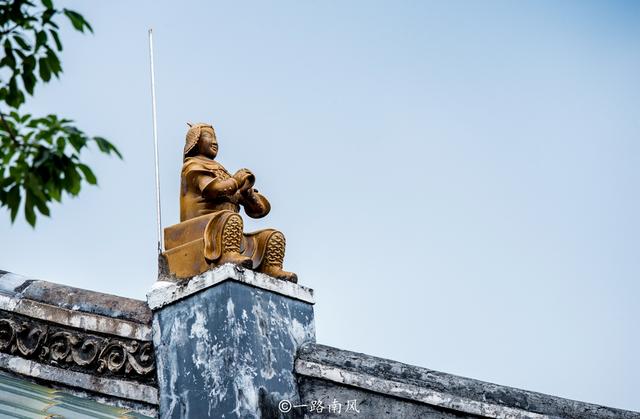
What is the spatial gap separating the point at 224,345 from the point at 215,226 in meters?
0.96

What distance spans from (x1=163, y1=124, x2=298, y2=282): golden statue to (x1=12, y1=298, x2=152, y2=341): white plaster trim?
53 centimetres

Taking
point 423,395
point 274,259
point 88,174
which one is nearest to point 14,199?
point 88,174

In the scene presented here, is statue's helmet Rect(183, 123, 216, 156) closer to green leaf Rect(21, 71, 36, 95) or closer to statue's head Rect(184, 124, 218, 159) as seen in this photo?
statue's head Rect(184, 124, 218, 159)

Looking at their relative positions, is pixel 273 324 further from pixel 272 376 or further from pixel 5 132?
pixel 5 132

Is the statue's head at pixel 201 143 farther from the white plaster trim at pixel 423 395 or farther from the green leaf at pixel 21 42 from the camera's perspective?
the green leaf at pixel 21 42

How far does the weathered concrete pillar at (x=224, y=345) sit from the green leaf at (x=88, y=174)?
3.16 metres

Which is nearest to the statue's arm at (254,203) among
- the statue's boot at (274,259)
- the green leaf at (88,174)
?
the statue's boot at (274,259)

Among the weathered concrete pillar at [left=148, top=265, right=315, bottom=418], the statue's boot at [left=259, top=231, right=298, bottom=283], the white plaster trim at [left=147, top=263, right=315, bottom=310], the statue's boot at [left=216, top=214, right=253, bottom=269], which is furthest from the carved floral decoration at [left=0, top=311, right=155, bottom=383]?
the statue's boot at [left=259, top=231, right=298, bottom=283]

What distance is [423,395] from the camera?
897 cm

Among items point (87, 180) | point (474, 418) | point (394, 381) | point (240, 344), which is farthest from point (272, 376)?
point (87, 180)

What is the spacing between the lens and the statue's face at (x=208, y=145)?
33.2 feet

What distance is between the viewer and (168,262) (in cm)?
959

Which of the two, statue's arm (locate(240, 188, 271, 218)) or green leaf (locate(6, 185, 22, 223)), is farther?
statue's arm (locate(240, 188, 271, 218))

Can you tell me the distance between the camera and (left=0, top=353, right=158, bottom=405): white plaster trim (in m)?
9.27
